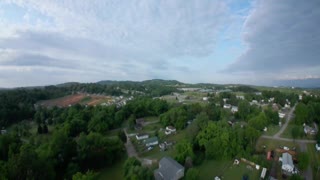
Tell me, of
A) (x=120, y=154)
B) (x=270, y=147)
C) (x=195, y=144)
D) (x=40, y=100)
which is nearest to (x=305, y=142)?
(x=270, y=147)

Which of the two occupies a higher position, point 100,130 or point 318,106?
point 318,106

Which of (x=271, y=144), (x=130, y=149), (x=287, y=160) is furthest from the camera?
(x=271, y=144)

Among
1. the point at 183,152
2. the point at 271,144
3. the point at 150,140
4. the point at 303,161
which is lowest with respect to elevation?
the point at 271,144

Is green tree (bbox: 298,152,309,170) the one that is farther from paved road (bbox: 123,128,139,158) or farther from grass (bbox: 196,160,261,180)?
paved road (bbox: 123,128,139,158)

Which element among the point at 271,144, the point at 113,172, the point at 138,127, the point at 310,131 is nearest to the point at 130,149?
the point at 113,172

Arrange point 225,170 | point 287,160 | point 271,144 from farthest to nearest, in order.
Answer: point 271,144 < point 287,160 < point 225,170

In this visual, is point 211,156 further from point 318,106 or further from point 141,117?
point 318,106

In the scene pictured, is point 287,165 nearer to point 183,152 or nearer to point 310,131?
point 183,152
